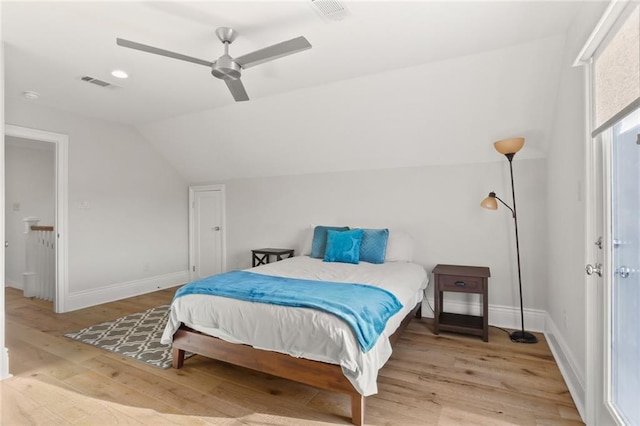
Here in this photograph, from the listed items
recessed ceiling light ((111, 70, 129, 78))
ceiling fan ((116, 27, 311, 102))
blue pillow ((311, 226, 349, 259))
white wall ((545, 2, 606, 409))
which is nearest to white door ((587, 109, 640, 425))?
white wall ((545, 2, 606, 409))

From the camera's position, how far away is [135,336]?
3156mm

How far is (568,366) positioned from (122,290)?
5125 mm

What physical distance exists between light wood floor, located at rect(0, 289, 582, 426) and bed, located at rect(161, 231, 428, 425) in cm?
21

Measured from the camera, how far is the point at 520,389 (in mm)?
2195

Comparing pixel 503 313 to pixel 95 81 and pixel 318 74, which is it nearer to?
pixel 318 74

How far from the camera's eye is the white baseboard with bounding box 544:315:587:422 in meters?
1.97

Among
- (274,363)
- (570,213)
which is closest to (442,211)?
(570,213)

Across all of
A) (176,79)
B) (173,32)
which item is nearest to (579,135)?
(173,32)

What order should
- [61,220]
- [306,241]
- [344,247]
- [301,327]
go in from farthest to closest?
1. [306,241]
2. [61,220]
3. [344,247]
4. [301,327]

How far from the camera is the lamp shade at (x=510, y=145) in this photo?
9.52ft

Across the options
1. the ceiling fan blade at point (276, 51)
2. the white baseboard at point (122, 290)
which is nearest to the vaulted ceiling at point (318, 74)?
the ceiling fan blade at point (276, 51)

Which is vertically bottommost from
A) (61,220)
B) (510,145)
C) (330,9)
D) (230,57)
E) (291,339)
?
(291,339)

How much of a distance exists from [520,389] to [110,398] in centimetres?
276

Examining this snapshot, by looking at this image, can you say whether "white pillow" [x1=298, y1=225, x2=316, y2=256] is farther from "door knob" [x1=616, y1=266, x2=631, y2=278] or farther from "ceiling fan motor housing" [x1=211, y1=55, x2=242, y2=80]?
"door knob" [x1=616, y1=266, x2=631, y2=278]
